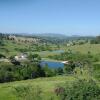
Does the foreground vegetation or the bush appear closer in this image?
the bush

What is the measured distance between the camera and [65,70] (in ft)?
364

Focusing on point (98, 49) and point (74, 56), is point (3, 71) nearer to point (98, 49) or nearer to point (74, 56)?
point (74, 56)

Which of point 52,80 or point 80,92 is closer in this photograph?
point 80,92

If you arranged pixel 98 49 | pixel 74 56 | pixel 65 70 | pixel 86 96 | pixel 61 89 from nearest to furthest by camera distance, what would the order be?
1. pixel 86 96
2. pixel 61 89
3. pixel 65 70
4. pixel 74 56
5. pixel 98 49

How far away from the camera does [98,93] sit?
Answer: 56.1 meters

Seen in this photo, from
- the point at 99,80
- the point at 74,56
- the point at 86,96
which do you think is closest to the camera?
the point at 86,96

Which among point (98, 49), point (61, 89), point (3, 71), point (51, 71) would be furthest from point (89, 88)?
point (98, 49)

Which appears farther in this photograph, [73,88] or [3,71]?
[3,71]

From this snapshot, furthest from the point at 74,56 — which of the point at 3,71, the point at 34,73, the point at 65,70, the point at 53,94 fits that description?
the point at 53,94

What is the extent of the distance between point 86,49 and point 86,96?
109 metres

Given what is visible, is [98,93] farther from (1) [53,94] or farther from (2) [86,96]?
(1) [53,94]

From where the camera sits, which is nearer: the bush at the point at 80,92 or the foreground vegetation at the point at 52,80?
the bush at the point at 80,92

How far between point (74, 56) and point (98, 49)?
17.2 metres

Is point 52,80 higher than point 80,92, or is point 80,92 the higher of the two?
point 80,92
